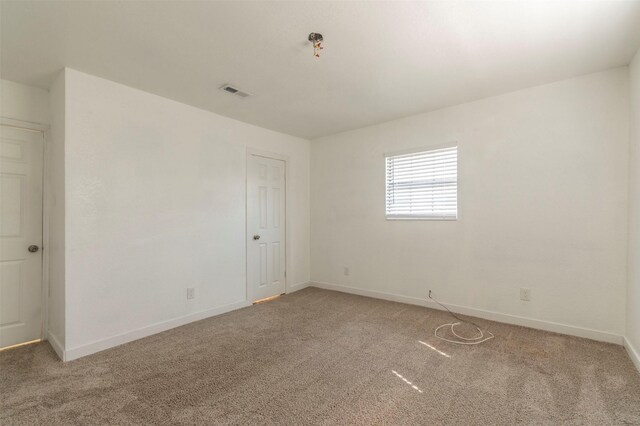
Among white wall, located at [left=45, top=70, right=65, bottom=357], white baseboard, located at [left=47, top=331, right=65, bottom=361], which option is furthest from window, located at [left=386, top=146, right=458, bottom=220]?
white baseboard, located at [left=47, top=331, right=65, bottom=361]

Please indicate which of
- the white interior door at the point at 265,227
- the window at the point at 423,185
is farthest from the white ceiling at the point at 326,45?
the white interior door at the point at 265,227

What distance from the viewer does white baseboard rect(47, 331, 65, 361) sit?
101 inches

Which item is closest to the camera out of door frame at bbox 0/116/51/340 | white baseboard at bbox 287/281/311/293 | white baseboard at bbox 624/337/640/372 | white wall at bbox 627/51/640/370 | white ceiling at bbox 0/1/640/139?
white ceiling at bbox 0/1/640/139

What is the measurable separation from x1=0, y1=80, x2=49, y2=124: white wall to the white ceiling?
128mm

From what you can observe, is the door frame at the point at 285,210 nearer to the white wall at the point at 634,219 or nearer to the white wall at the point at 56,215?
the white wall at the point at 56,215

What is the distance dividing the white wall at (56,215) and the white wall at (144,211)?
11 centimetres

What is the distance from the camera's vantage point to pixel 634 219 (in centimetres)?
247

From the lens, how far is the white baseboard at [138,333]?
8.48ft

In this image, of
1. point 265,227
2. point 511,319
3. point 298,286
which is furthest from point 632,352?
point 265,227

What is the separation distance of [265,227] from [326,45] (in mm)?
2807

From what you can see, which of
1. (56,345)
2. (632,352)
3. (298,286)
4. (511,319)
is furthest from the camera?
(298,286)

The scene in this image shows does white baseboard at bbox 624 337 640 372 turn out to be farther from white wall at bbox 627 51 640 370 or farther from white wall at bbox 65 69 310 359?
white wall at bbox 65 69 310 359

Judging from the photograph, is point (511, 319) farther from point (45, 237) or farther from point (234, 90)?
point (45, 237)

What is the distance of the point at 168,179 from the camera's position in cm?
330
